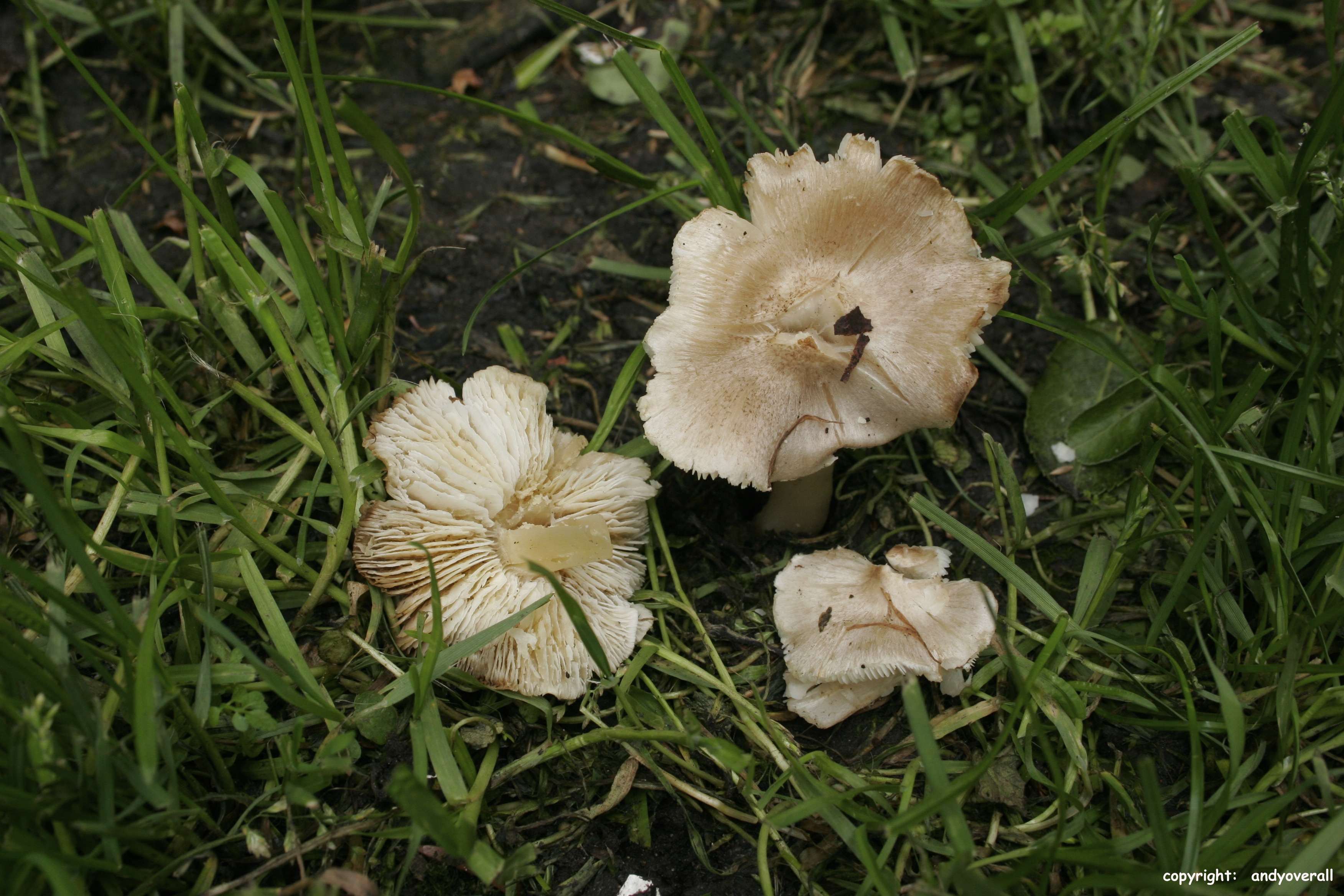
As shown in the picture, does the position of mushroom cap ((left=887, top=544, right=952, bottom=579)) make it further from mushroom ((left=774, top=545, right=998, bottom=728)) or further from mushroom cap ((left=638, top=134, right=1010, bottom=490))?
mushroom cap ((left=638, top=134, right=1010, bottom=490))

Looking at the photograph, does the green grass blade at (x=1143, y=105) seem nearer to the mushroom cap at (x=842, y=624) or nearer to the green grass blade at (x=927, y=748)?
the mushroom cap at (x=842, y=624)

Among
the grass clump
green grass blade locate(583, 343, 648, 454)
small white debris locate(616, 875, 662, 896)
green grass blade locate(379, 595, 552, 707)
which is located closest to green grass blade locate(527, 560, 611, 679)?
green grass blade locate(379, 595, 552, 707)

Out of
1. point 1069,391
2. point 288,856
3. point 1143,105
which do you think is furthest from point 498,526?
point 1143,105

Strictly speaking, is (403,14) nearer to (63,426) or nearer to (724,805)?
(63,426)

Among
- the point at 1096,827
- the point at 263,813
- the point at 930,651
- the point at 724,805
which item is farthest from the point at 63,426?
the point at 1096,827

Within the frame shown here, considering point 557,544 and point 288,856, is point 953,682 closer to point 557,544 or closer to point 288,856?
point 557,544
